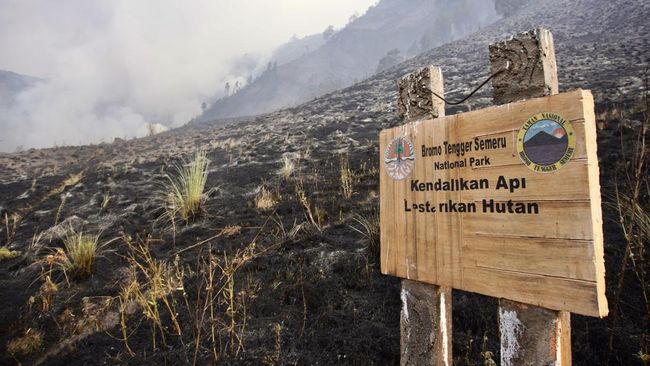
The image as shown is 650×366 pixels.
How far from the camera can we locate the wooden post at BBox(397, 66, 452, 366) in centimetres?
158

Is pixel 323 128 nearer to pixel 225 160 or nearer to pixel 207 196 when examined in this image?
pixel 225 160

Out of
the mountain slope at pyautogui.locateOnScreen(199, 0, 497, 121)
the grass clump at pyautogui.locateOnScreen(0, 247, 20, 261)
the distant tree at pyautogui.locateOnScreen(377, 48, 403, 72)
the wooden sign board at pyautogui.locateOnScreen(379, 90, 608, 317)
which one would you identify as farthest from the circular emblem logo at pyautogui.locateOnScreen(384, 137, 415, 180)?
the mountain slope at pyautogui.locateOnScreen(199, 0, 497, 121)

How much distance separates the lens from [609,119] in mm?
5621

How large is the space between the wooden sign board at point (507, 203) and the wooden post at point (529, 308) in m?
0.10

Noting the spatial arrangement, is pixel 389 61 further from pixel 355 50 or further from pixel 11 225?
pixel 11 225

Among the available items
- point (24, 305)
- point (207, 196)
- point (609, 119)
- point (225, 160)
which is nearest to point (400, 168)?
point (24, 305)

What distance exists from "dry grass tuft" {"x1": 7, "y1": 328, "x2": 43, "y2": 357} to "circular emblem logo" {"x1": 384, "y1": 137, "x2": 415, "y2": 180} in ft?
9.29

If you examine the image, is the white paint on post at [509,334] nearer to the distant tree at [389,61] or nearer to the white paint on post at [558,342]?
the white paint on post at [558,342]

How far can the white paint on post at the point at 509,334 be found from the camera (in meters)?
1.30

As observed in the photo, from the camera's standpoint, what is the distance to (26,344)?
8.10ft

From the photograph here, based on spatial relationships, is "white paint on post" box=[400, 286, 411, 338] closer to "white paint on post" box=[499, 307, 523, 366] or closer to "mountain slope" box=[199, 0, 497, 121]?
"white paint on post" box=[499, 307, 523, 366]

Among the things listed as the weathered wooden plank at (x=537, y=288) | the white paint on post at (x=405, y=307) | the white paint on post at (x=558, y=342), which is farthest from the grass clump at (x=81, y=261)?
the white paint on post at (x=558, y=342)

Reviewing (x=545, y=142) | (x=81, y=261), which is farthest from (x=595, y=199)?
(x=81, y=261)

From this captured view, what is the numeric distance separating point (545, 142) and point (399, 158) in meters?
0.63
